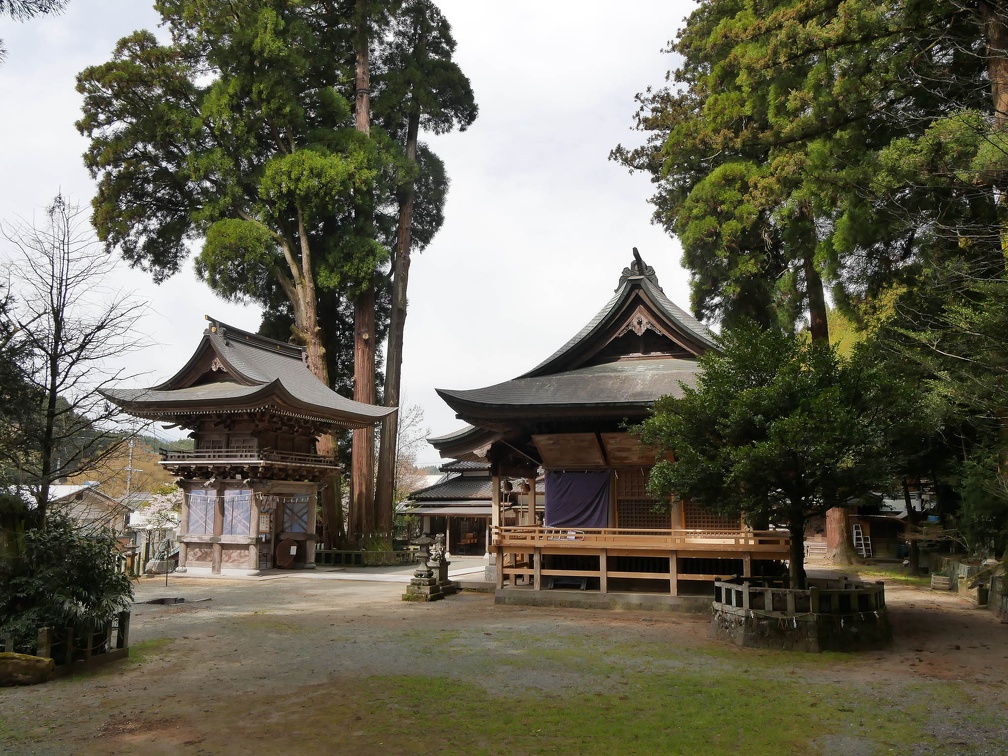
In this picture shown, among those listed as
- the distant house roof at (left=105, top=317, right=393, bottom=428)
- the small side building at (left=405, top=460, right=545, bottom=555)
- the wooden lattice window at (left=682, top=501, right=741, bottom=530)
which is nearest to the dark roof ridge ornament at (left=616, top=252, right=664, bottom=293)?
the wooden lattice window at (left=682, top=501, right=741, bottom=530)

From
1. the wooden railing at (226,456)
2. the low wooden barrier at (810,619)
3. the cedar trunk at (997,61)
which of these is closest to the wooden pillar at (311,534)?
the wooden railing at (226,456)

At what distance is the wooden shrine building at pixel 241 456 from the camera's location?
2308 centimetres

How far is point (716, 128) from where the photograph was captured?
71.1 feet

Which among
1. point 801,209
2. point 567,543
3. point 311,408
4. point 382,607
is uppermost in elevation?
point 801,209

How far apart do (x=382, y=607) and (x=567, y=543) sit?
4.01 metres

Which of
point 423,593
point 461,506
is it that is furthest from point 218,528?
point 461,506

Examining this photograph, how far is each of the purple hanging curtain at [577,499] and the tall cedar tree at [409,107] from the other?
14.8 meters

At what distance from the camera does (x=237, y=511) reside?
23.5 metres

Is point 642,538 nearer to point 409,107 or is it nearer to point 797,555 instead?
point 797,555

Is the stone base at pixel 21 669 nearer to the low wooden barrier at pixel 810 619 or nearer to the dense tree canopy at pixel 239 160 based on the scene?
the low wooden barrier at pixel 810 619

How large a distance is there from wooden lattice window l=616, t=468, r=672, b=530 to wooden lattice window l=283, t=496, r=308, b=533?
46.1 ft

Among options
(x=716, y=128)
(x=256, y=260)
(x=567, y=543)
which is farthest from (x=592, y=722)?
(x=256, y=260)

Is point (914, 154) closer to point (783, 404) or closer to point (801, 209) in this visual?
point (783, 404)

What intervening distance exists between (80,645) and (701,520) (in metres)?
11.3
